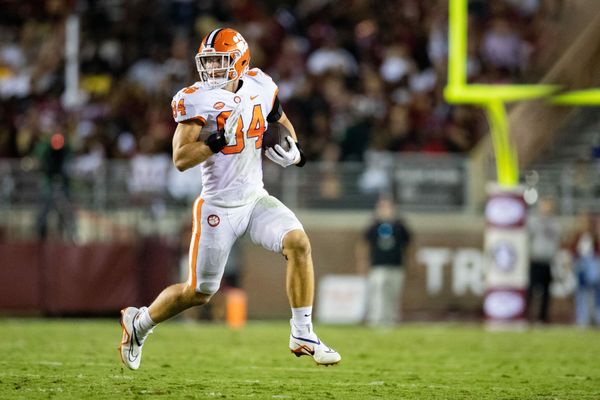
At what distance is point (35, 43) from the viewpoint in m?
18.1

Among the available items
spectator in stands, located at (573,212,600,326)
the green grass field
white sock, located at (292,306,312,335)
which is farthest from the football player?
spectator in stands, located at (573,212,600,326)

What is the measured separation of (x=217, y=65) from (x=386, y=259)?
7.36m

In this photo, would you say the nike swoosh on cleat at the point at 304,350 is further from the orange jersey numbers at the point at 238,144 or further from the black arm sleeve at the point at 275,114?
the black arm sleeve at the point at 275,114

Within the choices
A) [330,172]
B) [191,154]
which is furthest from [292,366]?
[330,172]

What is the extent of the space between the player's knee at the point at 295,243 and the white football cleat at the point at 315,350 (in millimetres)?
480

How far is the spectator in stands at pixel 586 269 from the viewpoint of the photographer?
45.3 ft

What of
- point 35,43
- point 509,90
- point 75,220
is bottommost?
point 75,220

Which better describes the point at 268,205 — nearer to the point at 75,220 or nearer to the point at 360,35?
the point at 75,220

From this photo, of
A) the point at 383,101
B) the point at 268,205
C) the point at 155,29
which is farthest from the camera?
the point at 155,29

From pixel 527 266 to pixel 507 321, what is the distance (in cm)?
101

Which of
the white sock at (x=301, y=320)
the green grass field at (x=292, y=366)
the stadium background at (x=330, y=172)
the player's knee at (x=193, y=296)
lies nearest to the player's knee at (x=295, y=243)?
the white sock at (x=301, y=320)

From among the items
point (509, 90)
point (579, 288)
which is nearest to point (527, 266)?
point (579, 288)

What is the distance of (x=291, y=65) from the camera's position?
16.3 meters

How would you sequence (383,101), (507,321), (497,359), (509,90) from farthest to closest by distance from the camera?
(383,101)
(507,321)
(509,90)
(497,359)
